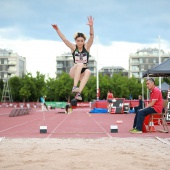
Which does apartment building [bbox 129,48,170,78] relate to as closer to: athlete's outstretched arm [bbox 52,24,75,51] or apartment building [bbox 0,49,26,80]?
apartment building [bbox 0,49,26,80]

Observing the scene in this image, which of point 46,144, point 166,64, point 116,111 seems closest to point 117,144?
point 46,144

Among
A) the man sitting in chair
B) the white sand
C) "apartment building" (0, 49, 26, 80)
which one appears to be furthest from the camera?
"apartment building" (0, 49, 26, 80)

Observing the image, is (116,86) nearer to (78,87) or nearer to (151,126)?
(151,126)

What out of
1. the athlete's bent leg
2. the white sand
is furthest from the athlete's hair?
the white sand

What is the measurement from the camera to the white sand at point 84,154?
23.1 feet

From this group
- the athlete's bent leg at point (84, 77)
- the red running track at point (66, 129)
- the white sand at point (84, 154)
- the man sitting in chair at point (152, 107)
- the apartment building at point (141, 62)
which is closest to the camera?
the athlete's bent leg at point (84, 77)

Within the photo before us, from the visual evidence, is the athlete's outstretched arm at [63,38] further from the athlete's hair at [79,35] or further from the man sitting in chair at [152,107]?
the man sitting in chair at [152,107]

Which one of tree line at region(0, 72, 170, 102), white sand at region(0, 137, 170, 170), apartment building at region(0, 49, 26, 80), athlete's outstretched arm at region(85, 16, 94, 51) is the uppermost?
apartment building at region(0, 49, 26, 80)

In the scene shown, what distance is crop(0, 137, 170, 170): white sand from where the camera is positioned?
7.04 meters

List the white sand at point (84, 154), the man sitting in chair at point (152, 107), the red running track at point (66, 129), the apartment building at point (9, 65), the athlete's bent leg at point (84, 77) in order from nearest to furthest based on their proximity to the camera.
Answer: the athlete's bent leg at point (84, 77), the white sand at point (84, 154), the red running track at point (66, 129), the man sitting in chair at point (152, 107), the apartment building at point (9, 65)

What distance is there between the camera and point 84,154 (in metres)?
8.56

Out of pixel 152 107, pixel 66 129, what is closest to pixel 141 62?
pixel 66 129

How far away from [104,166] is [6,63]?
124 metres

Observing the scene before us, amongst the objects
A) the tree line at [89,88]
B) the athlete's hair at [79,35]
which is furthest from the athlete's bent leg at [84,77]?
the tree line at [89,88]
